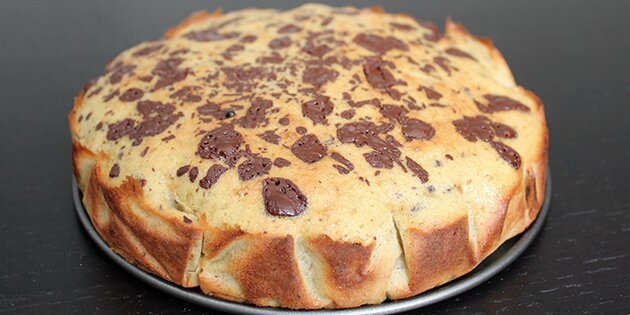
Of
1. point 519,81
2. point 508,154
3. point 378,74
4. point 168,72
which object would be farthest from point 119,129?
point 519,81

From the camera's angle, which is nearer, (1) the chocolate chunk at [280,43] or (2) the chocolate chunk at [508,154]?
(2) the chocolate chunk at [508,154]

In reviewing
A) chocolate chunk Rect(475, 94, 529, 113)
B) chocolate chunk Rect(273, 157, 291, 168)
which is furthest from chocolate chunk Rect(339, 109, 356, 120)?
chocolate chunk Rect(475, 94, 529, 113)

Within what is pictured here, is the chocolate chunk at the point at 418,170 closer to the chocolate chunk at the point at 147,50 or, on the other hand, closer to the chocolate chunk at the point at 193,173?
the chocolate chunk at the point at 193,173

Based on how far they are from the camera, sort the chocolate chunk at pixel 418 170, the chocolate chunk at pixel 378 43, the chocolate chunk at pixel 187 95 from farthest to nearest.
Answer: the chocolate chunk at pixel 378 43
the chocolate chunk at pixel 187 95
the chocolate chunk at pixel 418 170

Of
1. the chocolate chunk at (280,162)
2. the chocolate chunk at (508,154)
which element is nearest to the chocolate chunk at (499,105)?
the chocolate chunk at (508,154)

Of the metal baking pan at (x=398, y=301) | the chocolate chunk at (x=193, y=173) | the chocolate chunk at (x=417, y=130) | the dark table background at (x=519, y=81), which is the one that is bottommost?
the dark table background at (x=519, y=81)

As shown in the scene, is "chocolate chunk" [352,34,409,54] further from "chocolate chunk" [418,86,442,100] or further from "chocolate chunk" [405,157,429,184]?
"chocolate chunk" [405,157,429,184]

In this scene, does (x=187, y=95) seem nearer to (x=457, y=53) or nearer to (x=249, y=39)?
(x=249, y=39)
